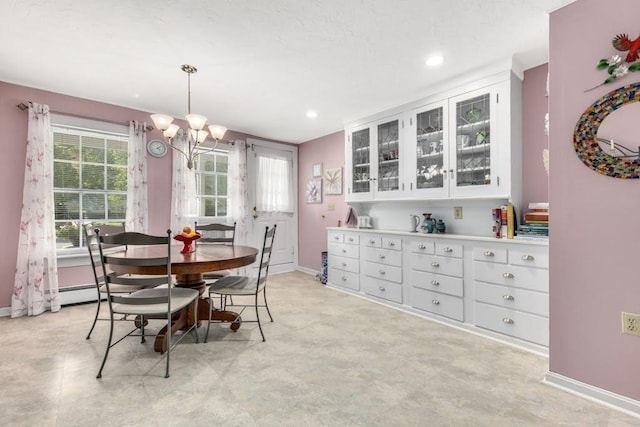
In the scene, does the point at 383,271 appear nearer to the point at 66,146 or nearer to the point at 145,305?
the point at 145,305

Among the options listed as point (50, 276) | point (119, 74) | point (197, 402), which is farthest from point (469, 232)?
point (50, 276)

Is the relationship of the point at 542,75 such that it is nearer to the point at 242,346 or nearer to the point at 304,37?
the point at 304,37

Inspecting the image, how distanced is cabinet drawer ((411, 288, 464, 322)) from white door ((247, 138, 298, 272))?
111 inches

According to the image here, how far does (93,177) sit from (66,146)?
17.1 inches

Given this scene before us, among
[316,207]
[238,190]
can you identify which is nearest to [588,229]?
[316,207]

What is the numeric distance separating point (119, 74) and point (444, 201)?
3.64 m

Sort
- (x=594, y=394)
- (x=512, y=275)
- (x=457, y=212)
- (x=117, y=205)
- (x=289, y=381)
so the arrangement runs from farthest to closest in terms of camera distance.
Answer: (x=117, y=205)
(x=457, y=212)
(x=512, y=275)
(x=289, y=381)
(x=594, y=394)

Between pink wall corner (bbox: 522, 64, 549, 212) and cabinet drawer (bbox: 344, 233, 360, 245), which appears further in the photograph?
cabinet drawer (bbox: 344, 233, 360, 245)

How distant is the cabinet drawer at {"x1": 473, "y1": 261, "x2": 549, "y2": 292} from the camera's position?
91.5 inches

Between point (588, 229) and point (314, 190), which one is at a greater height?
point (314, 190)

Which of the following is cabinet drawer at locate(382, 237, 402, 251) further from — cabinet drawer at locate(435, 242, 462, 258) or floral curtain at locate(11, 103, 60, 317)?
floral curtain at locate(11, 103, 60, 317)

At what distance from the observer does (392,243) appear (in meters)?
3.49

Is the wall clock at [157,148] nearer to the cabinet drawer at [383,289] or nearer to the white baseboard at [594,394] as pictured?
the cabinet drawer at [383,289]

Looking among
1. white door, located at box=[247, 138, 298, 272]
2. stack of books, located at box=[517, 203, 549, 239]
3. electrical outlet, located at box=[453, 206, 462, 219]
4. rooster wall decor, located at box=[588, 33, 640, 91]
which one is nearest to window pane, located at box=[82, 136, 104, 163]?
white door, located at box=[247, 138, 298, 272]
